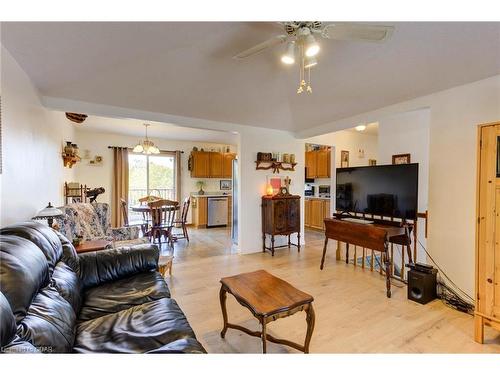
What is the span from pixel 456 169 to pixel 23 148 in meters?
4.23

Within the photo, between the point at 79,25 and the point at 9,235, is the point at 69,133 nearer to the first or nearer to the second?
the point at 79,25

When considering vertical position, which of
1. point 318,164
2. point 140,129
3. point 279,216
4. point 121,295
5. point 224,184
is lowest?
point 121,295

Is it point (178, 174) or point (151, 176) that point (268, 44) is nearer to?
point (178, 174)

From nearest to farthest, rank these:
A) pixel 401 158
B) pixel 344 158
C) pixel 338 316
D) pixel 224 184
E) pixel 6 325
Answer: pixel 6 325
pixel 338 316
pixel 401 158
pixel 344 158
pixel 224 184

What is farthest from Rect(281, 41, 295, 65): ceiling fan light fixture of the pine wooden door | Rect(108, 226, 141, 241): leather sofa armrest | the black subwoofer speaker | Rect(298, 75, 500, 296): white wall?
Rect(108, 226, 141, 241): leather sofa armrest

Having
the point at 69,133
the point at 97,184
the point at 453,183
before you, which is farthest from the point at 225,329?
the point at 97,184

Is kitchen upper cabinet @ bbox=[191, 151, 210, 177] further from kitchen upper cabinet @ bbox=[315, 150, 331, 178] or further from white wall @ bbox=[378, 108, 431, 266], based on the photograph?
white wall @ bbox=[378, 108, 431, 266]

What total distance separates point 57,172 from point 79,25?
2.54m

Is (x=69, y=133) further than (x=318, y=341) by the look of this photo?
Yes

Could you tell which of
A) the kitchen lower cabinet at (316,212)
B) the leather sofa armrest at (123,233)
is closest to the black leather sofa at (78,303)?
the leather sofa armrest at (123,233)

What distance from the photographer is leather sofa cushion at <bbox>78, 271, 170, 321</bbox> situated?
5.58ft

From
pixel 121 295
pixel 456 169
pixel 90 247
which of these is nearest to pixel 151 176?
pixel 90 247

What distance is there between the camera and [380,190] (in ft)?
10.2
